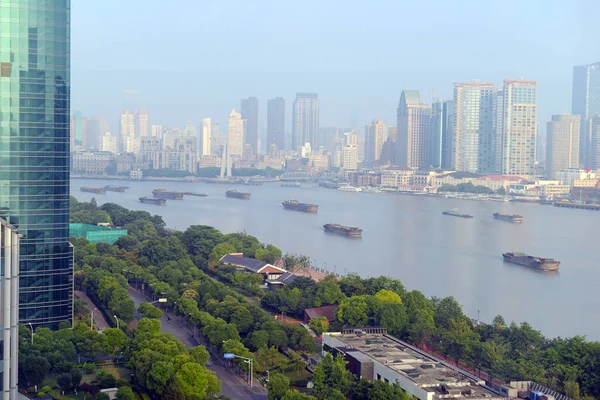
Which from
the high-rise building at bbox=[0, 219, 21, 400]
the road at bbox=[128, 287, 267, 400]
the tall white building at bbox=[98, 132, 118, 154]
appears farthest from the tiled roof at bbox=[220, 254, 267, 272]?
the tall white building at bbox=[98, 132, 118, 154]

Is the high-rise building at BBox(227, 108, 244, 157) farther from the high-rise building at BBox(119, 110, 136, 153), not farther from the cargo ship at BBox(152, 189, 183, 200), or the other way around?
the cargo ship at BBox(152, 189, 183, 200)

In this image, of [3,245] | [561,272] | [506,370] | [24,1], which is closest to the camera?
[3,245]

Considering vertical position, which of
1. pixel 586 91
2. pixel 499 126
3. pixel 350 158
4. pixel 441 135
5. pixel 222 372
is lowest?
pixel 222 372

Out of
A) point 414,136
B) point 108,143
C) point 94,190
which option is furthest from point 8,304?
point 108,143

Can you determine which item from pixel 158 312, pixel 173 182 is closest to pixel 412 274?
pixel 158 312

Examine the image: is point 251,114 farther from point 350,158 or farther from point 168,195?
point 168,195

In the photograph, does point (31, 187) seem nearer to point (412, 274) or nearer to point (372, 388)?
point (372, 388)
